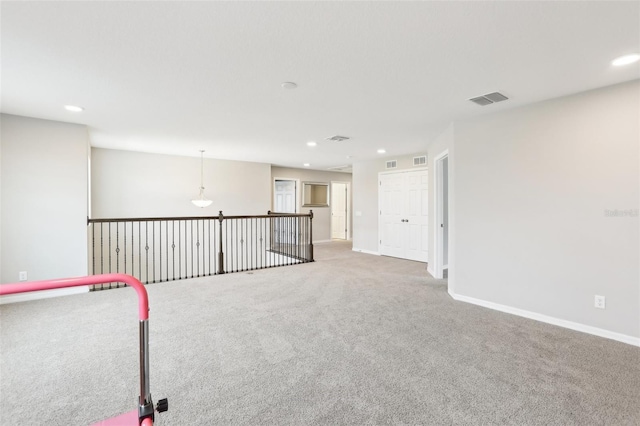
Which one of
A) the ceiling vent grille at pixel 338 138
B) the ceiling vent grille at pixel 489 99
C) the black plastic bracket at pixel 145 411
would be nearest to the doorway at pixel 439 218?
the ceiling vent grille at pixel 338 138

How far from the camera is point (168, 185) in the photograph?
718cm

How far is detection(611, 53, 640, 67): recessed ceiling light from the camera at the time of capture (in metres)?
2.38

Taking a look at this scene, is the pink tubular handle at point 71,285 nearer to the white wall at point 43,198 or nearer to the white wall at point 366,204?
the white wall at point 43,198

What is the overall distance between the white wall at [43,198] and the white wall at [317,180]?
5381mm

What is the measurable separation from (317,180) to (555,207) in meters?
7.41

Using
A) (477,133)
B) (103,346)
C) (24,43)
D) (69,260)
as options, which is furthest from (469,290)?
(69,260)

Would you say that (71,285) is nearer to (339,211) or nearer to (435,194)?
(435,194)

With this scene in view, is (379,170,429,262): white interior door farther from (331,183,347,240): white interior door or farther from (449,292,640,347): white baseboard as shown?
(331,183,347,240): white interior door

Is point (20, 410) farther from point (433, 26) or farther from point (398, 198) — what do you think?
point (398, 198)

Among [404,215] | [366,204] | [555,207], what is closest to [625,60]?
[555,207]

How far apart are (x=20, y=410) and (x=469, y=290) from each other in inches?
175

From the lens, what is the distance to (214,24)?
1.96m

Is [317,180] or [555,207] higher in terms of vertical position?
[317,180]

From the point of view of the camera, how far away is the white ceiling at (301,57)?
6.07 feet
